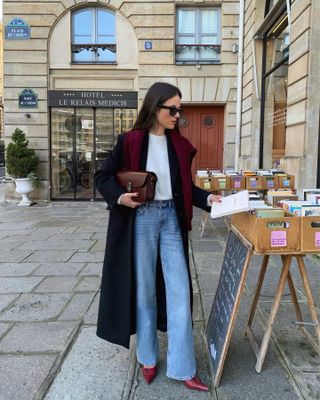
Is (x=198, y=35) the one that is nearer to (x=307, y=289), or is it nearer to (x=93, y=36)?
(x=93, y=36)

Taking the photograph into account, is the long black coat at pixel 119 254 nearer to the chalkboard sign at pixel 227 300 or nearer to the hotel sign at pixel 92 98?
the chalkboard sign at pixel 227 300

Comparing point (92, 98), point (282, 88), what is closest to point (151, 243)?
point (282, 88)

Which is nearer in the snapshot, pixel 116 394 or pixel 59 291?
pixel 116 394

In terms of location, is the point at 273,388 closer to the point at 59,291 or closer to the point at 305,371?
the point at 305,371

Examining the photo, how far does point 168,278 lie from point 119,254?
13.4 inches

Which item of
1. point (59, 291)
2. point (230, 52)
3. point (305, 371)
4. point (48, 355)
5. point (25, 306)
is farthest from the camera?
point (230, 52)

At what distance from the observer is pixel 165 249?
9.48 feet

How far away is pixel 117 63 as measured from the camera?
39.8 feet

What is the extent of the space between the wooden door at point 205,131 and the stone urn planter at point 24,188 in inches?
168

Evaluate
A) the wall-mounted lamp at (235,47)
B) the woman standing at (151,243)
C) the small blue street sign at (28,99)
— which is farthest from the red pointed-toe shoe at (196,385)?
the small blue street sign at (28,99)

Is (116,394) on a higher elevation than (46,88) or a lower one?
lower

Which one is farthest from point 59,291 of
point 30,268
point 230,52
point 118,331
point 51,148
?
point 230,52

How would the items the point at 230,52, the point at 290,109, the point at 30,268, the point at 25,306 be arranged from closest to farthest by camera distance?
the point at 25,306 < the point at 30,268 < the point at 290,109 < the point at 230,52

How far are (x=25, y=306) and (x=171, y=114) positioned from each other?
250cm
